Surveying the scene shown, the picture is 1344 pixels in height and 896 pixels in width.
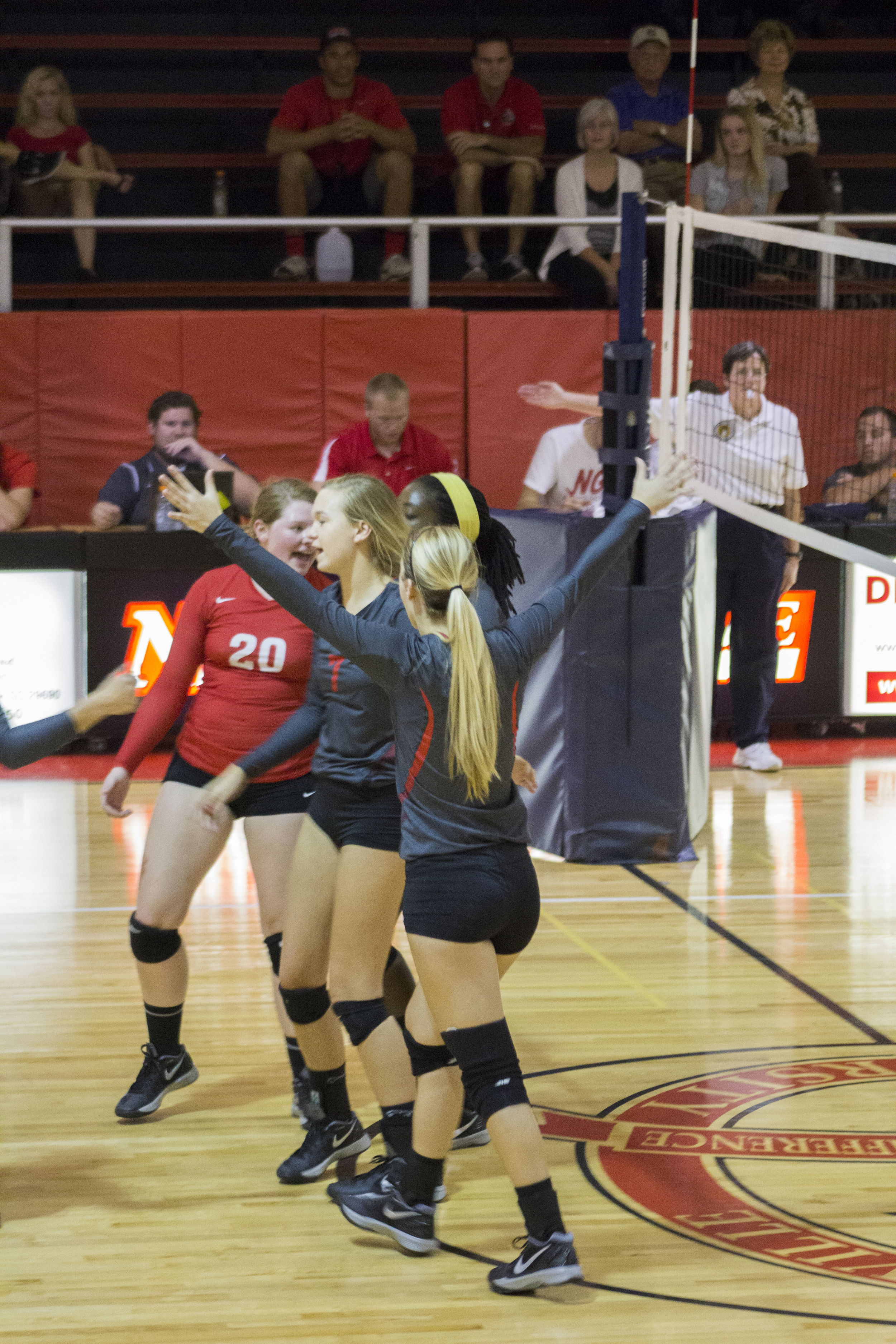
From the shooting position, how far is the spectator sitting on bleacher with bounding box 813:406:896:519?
9.70 metres

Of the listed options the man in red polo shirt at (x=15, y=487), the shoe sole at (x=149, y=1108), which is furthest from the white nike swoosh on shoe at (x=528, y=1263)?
the man in red polo shirt at (x=15, y=487)

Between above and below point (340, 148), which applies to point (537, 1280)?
below

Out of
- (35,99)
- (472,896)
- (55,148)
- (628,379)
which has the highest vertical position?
(35,99)

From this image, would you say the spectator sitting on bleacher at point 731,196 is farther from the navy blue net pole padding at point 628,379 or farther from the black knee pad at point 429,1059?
the black knee pad at point 429,1059

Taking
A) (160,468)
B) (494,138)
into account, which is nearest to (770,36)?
(494,138)

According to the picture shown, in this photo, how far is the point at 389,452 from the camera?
8836 millimetres

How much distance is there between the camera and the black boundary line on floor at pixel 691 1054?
487cm

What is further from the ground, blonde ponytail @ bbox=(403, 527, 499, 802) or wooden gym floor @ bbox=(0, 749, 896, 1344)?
blonde ponytail @ bbox=(403, 527, 499, 802)

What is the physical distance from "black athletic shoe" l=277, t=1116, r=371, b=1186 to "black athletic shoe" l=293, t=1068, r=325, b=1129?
30 millimetres

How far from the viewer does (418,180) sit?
1328cm

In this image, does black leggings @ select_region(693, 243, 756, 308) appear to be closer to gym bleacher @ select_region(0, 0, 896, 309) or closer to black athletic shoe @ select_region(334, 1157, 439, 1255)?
gym bleacher @ select_region(0, 0, 896, 309)

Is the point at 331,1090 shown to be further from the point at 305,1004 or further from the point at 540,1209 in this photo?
the point at 540,1209

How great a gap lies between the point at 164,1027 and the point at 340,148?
901cm

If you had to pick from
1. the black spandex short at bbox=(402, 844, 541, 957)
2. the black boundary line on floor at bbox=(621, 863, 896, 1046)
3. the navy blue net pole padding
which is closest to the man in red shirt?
the navy blue net pole padding
